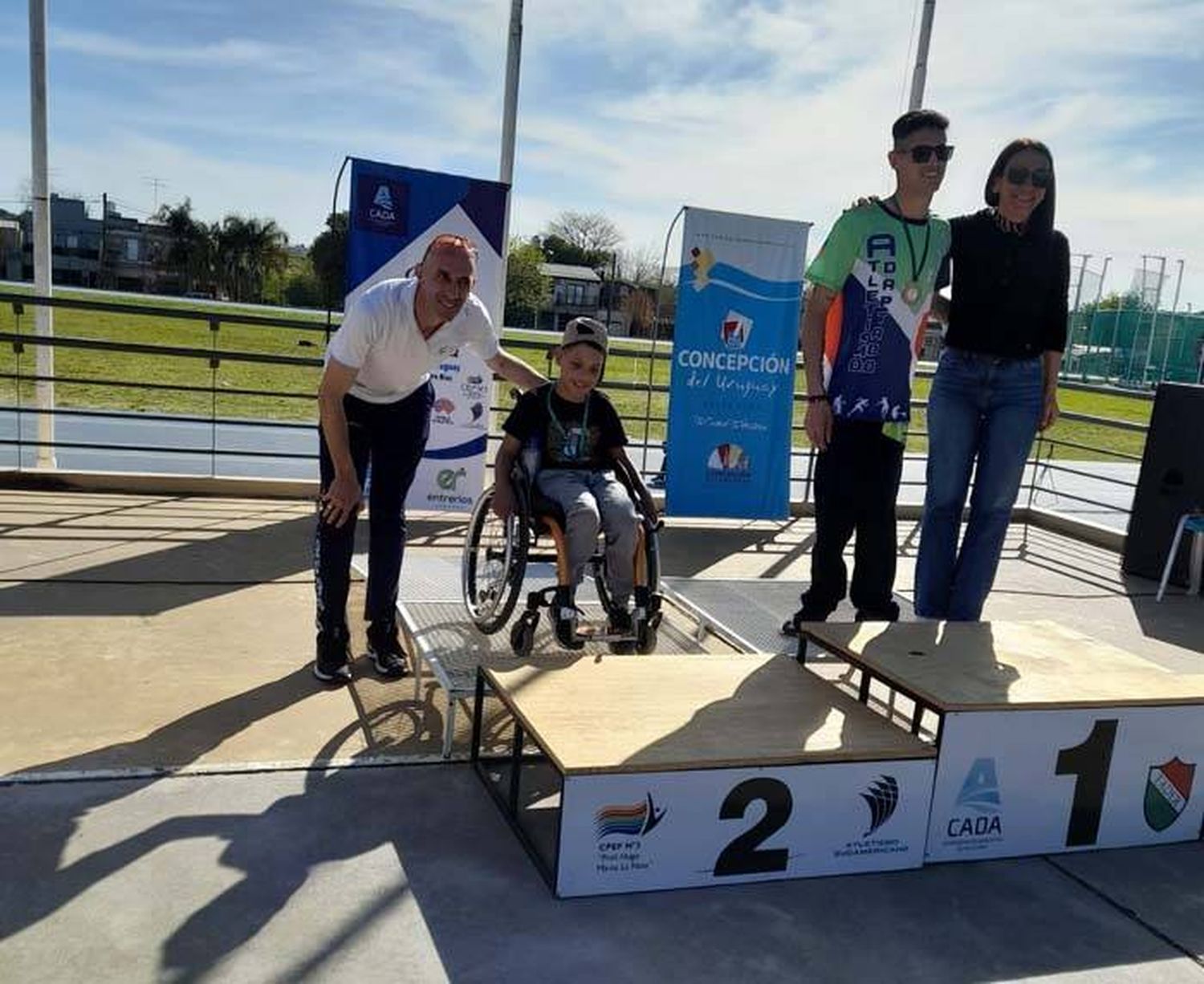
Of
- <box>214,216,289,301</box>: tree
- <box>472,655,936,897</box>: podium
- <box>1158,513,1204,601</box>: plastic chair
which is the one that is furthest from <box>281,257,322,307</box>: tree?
<box>472,655,936,897</box>: podium

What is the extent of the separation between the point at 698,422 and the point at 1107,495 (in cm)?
518

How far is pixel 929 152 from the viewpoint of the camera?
2939 mm

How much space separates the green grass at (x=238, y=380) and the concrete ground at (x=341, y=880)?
239 cm

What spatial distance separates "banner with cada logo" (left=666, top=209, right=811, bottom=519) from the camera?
5.53 metres

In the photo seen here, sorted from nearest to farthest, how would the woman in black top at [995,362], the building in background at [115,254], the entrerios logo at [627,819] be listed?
the entrerios logo at [627,819] → the woman in black top at [995,362] → the building in background at [115,254]

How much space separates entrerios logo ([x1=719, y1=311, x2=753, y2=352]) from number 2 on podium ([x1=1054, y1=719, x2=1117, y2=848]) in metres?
3.60

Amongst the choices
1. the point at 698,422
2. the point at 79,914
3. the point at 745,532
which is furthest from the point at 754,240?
the point at 79,914

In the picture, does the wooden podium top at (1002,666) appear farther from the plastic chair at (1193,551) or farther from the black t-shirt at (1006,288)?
the plastic chair at (1193,551)

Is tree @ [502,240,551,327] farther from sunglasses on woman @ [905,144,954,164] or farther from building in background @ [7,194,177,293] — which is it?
sunglasses on woman @ [905,144,954,164]

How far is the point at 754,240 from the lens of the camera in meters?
5.58

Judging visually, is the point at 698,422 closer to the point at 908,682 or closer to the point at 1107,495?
the point at 908,682

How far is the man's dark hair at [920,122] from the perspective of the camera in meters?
2.93

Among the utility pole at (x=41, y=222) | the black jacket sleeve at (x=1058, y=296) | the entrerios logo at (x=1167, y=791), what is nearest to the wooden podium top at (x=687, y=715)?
the entrerios logo at (x=1167, y=791)

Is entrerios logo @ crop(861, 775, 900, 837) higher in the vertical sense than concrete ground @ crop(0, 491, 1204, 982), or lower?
higher
